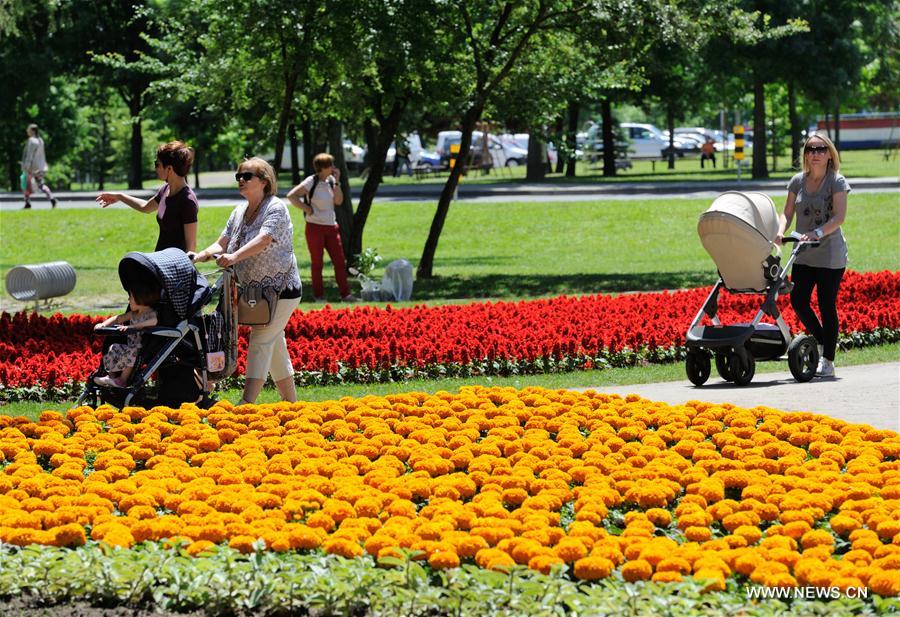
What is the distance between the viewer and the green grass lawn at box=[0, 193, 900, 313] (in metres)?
20.1

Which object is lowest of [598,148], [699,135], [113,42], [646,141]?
[598,148]

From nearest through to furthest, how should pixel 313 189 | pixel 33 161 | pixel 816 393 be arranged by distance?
pixel 816 393 < pixel 313 189 < pixel 33 161

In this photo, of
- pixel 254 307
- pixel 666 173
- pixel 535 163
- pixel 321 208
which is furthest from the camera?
pixel 666 173

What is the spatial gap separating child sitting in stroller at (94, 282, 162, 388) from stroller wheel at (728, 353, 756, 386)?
438 centimetres

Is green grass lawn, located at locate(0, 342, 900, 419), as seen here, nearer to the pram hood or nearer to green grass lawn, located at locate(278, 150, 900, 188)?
the pram hood

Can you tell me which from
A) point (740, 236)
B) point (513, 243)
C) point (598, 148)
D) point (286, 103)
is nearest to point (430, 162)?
point (598, 148)

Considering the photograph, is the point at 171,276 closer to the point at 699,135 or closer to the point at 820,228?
the point at 820,228

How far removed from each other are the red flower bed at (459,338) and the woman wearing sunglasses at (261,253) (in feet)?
A: 7.01

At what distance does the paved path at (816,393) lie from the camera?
9164mm

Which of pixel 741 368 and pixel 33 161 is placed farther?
pixel 33 161

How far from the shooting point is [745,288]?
1056 cm

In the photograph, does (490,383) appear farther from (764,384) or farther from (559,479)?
(559,479)

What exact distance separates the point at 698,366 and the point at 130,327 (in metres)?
4.45

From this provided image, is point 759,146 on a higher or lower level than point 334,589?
higher
